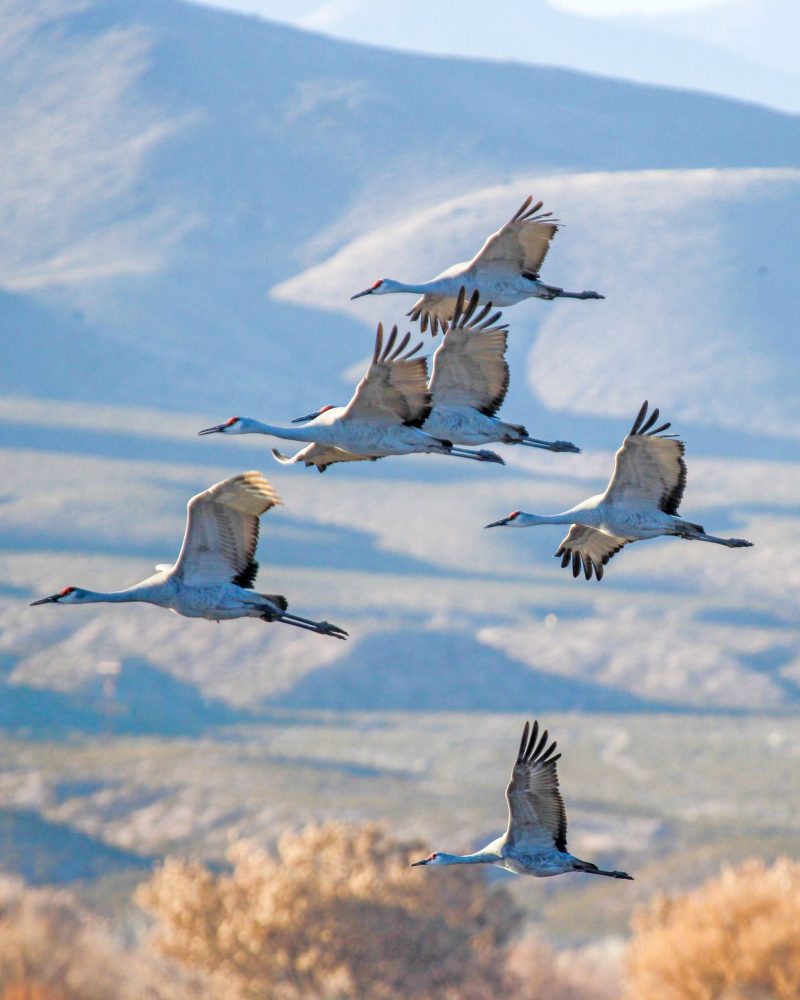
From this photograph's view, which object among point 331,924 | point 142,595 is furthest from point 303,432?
point 331,924

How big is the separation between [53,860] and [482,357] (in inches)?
4987

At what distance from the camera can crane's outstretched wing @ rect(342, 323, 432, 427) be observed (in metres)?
20.9

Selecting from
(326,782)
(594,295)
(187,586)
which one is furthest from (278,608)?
(326,782)

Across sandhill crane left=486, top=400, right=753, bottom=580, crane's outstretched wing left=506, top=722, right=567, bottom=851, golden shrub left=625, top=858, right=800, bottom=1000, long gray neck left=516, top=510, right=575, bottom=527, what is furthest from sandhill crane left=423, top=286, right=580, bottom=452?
golden shrub left=625, top=858, right=800, bottom=1000

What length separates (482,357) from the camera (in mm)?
23422

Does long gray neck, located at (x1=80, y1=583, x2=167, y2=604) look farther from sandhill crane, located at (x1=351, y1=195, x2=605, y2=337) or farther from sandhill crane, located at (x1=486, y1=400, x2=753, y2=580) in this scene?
sandhill crane, located at (x1=351, y1=195, x2=605, y2=337)

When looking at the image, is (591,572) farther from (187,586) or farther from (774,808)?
(774,808)

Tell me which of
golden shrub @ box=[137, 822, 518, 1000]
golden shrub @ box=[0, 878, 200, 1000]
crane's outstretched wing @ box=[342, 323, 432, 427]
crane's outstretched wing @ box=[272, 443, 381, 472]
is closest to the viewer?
crane's outstretched wing @ box=[342, 323, 432, 427]

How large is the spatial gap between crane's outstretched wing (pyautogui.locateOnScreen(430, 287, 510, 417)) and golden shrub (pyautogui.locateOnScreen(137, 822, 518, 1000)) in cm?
3654

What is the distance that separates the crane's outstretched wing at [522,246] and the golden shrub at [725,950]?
31.9 m

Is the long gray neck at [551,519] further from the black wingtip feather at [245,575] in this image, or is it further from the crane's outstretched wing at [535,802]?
the black wingtip feather at [245,575]

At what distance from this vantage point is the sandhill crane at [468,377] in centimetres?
2312

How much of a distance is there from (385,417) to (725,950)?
117 ft

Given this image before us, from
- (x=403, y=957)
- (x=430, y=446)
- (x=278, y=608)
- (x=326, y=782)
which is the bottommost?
(x=326, y=782)
